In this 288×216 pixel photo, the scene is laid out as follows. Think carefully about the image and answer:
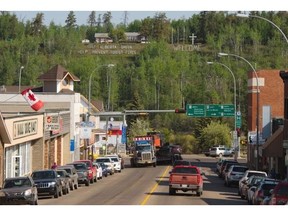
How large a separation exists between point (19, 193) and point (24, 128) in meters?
24.3

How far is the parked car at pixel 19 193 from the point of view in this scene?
3544cm

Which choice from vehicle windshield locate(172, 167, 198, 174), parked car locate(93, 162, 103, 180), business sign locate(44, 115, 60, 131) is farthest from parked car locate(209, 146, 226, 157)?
vehicle windshield locate(172, 167, 198, 174)

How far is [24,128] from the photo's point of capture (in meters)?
59.6

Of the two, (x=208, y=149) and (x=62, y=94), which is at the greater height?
(x=62, y=94)

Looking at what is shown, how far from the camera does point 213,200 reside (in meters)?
41.0

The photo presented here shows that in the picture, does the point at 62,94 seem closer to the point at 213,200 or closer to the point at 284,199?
the point at 213,200

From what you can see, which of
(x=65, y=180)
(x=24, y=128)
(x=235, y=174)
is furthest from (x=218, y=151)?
(x=65, y=180)

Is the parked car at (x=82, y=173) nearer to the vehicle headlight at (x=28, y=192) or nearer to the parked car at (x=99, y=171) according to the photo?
the parked car at (x=99, y=171)

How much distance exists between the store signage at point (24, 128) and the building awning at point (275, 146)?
20.3m

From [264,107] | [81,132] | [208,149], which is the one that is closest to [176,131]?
[208,149]

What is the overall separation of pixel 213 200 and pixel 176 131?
12794 centimetres

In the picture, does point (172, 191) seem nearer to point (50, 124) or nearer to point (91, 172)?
point (91, 172)

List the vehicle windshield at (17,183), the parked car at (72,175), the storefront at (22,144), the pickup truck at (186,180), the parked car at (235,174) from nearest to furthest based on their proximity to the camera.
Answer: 1. the vehicle windshield at (17,183)
2. the pickup truck at (186,180)
3. the parked car at (72,175)
4. the storefront at (22,144)
5. the parked car at (235,174)

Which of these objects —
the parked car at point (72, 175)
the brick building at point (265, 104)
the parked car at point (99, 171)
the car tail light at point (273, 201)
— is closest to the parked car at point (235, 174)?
the parked car at point (99, 171)
